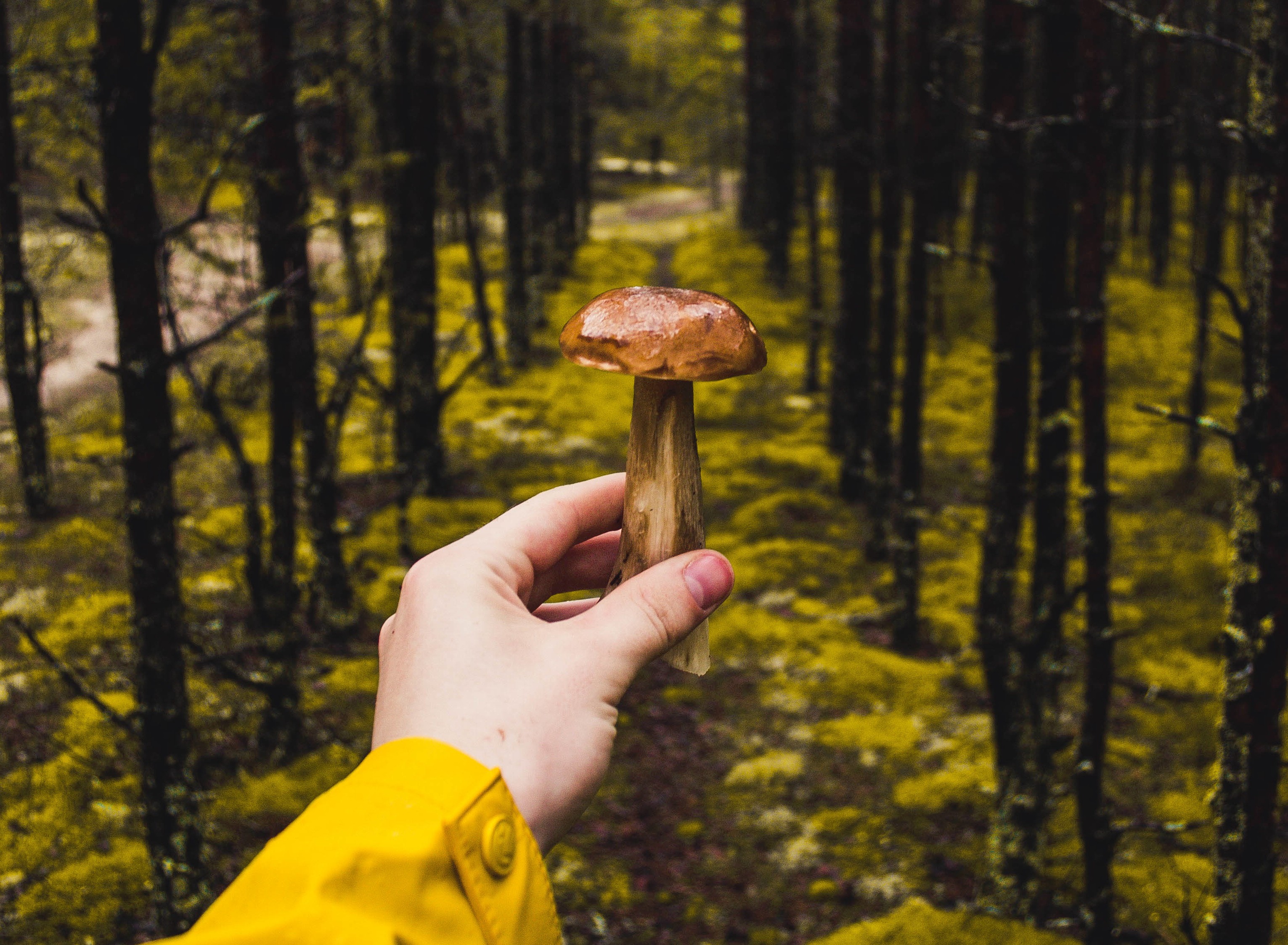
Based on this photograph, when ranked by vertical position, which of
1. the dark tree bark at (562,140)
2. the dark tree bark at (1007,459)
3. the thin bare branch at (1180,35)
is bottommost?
the dark tree bark at (1007,459)

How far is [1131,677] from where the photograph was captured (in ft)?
30.6

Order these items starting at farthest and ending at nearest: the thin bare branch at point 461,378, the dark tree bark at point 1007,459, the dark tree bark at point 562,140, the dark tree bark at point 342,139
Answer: the dark tree bark at point 562,140, the thin bare branch at point 461,378, the dark tree bark at point 342,139, the dark tree bark at point 1007,459

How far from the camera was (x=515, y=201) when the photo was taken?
58.2 ft

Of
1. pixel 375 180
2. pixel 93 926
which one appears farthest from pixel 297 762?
pixel 375 180

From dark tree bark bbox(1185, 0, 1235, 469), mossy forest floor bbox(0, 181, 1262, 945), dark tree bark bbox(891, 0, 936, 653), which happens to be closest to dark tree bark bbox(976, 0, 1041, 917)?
mossy forest floor bbox(0, 181, 1262, 945)

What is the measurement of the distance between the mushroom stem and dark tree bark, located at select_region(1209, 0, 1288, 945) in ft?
8.80

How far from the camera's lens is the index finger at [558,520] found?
1.91 m

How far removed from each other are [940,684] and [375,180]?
1028 cm

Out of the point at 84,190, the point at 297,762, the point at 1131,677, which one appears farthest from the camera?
the point at 1131,677

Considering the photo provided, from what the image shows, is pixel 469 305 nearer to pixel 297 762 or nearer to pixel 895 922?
pixel 297 762

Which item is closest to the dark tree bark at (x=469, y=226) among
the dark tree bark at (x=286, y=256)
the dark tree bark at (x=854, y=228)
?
the dark tree bark at (x=854, y=228)

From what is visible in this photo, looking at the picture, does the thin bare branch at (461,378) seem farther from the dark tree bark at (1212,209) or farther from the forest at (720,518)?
the dark tree bark at (1212,209)

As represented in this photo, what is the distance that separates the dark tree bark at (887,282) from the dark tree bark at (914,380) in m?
0.78

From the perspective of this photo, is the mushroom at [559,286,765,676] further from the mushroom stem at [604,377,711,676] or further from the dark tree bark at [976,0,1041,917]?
the dark tree bark at [976,0,1041,917]
